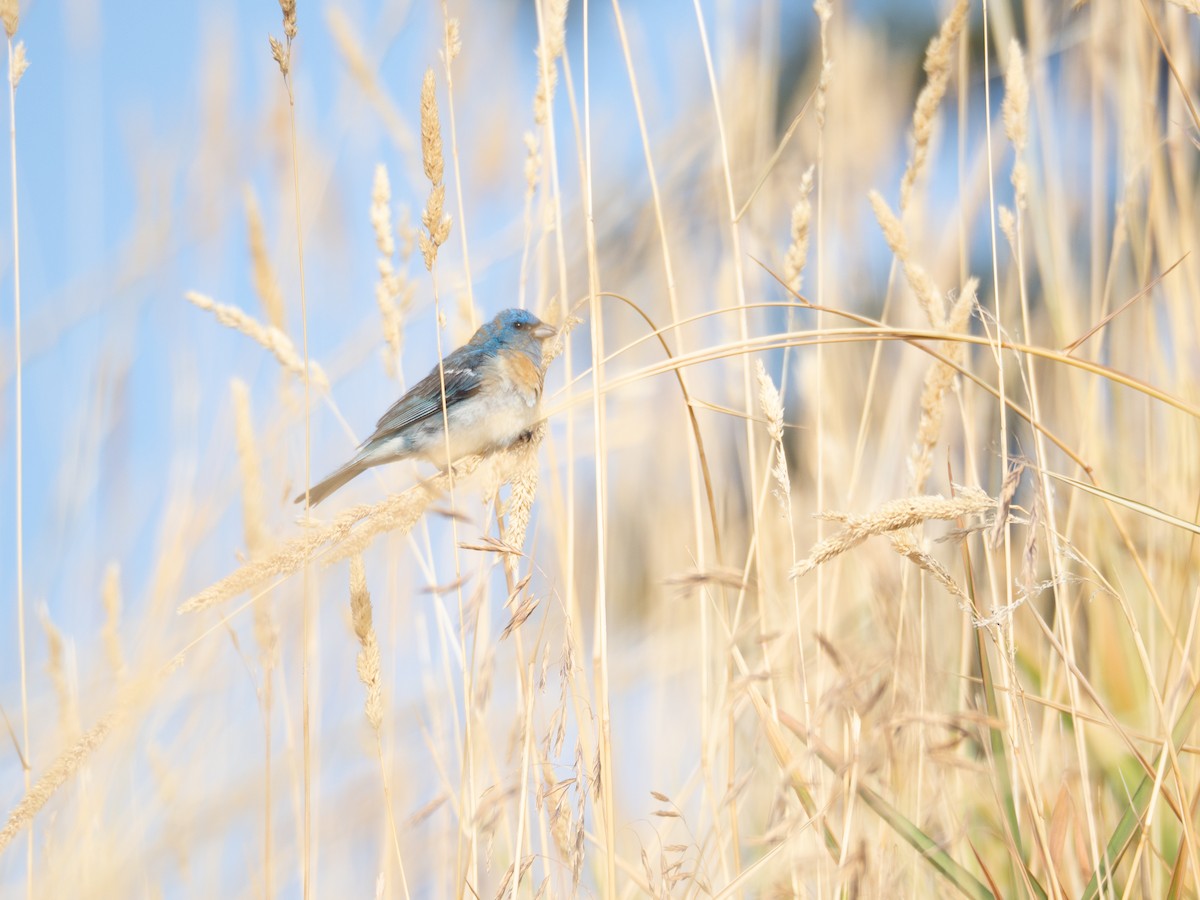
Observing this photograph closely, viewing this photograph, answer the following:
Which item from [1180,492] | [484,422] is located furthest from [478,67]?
[1180,492]

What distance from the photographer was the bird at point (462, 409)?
2699 millimetres

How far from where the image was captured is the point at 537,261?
6.17ft

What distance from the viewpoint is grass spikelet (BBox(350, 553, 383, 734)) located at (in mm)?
1276

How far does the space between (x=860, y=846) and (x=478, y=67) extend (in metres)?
3.22

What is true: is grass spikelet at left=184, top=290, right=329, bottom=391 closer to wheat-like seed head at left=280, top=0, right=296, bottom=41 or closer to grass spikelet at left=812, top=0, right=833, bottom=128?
wheat-like seed head at left=280, top=0, right=296, bottom=41

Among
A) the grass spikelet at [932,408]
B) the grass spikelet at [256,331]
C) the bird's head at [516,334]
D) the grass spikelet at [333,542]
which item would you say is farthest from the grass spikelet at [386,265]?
the bird's head at [516,334]

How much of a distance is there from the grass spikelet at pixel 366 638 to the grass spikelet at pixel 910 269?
36.0 inches

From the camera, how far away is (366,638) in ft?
4.31

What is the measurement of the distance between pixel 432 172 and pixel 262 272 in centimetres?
95

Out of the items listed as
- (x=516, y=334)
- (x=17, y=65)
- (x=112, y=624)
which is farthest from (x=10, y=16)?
(x=516, y=334)

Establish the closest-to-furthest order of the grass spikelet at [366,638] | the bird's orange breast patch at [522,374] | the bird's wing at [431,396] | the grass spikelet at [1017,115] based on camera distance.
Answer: the grass spikelet at [366,638] → the grass spikelet at [1017,115] → the bird's wing at [431,396] → the bird's orange breast patch at [522,374]

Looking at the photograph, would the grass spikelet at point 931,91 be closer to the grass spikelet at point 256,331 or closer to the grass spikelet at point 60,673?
the grass spikelet at point 256,331

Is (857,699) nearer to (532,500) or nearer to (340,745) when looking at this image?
(532,500)

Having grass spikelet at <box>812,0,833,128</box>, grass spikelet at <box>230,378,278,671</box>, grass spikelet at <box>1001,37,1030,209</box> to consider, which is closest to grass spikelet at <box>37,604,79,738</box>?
grass spikelet at <box>230,378,278,671</box>
